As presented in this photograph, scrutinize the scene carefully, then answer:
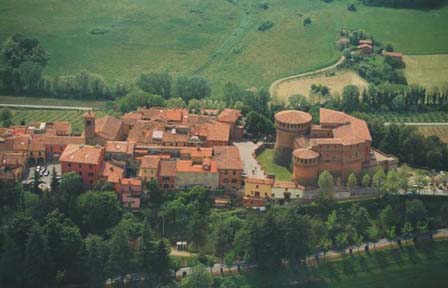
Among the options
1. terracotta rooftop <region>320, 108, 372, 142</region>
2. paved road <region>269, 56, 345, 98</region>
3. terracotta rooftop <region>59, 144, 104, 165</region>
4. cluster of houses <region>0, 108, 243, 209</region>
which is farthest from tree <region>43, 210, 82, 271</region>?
paved road <region>269, 56, 345, 98</region>

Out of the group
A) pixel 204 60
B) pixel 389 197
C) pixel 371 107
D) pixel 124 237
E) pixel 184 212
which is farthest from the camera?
pixel 204 60

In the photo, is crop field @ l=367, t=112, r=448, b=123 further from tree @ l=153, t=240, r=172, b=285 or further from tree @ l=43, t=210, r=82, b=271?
tree @ l=43, t=210, r=82, b=271

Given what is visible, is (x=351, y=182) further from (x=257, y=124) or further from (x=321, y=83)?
(x=321, y=83)

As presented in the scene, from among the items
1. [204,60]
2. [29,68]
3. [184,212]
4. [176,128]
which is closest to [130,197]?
[184,212]

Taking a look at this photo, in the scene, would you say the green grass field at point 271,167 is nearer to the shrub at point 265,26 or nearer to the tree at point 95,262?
the tree at point 95,262

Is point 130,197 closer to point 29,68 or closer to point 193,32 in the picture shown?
point 29,68

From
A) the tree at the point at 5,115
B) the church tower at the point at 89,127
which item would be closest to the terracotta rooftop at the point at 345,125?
the church tower at the point at 89,127
